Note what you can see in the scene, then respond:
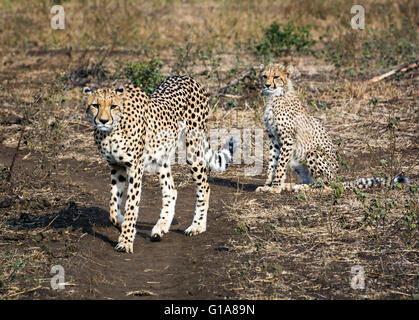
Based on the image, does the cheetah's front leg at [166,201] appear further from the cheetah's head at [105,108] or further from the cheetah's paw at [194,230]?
the cheetah's head at [105,108]

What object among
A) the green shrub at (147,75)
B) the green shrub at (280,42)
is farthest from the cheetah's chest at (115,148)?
the green shrub at (280,42)

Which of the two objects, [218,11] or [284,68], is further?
[218,11]

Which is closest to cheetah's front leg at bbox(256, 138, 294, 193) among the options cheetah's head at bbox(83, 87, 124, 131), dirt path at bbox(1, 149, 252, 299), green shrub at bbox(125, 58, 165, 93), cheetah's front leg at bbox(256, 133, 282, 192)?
cheetah's front leg at bbox(256, 133, 282, 192)

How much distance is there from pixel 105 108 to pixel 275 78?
267 cm

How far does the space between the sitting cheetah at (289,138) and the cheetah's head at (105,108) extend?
230 centimetres

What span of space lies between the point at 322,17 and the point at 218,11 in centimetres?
218

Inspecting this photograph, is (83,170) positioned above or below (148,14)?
below

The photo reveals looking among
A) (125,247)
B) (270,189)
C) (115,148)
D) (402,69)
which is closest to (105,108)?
(115,148)

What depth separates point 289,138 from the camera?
693 cm

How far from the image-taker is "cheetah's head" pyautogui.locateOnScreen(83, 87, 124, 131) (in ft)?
15.8
